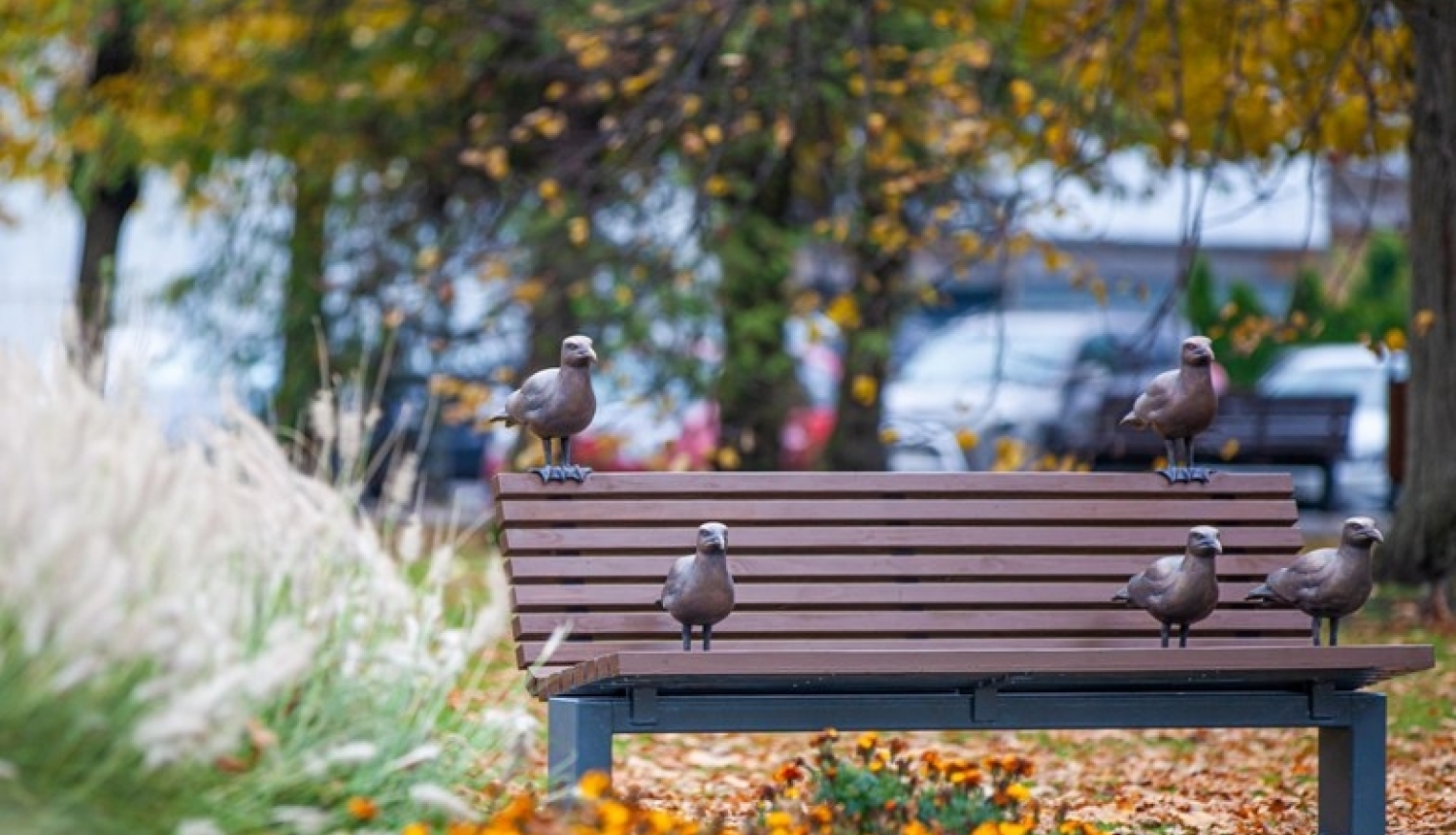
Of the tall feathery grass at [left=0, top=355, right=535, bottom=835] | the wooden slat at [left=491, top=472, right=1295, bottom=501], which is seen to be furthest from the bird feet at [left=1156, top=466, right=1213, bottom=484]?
the tall feathery grass at [left=0, top=355, right=535, bottom=835]

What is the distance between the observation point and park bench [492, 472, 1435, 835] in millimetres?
4785

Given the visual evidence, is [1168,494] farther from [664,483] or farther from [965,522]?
[664,483]

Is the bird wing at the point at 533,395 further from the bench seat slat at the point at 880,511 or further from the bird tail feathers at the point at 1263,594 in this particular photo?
the bird tail feathers at the point at 1263,594

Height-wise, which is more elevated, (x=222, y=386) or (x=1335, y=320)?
(x=1335, y=320)

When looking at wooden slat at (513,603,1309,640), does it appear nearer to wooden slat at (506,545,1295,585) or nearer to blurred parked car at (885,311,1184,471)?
wooden slat at (506,545,1295,585)

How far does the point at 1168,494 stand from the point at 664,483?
49.1 inches

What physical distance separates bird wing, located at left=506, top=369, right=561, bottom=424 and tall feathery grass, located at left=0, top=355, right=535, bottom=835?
718 mm

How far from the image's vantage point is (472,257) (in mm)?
11945

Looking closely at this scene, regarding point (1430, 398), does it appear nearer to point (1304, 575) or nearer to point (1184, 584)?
point (1304, 575)

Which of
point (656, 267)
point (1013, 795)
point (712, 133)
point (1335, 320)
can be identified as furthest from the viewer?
point (1335, 320)

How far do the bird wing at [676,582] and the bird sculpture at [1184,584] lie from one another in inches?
41.3

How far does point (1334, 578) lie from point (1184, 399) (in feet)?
2.19

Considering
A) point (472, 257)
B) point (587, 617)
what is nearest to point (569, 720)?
point (587, 617)

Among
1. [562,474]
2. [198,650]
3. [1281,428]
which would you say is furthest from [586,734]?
[1281,428]
